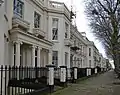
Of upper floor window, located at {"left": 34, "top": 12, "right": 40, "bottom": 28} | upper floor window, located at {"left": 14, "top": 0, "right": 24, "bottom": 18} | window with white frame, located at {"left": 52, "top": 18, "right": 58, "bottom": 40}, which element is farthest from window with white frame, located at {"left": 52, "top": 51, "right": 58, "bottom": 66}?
upper floor window, located at {"left": 14, "top": 0, "right": 24, "bottom": 18}

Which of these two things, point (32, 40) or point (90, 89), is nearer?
point (90, 89)

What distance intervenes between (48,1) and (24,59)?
9.98 metres

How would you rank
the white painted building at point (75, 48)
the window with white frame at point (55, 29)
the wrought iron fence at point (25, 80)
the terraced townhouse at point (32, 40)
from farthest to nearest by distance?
the white painted building at point (75, 48) → the window with white frame at point (55, 29) → the terraced townhouse at point (32, 40) → the wrought iron fence at point (25, 80)

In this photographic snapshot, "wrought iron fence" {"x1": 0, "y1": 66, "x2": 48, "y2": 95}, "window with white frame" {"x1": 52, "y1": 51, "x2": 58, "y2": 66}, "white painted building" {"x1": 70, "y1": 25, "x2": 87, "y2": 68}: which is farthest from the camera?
"white painted building" {"x1": 70, "y1": 25, "x2": 87, "y2": 68}

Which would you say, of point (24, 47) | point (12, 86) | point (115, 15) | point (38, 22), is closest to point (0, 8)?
point (12, 86)

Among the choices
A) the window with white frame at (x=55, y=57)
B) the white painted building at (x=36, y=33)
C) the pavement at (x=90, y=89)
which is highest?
the white painted building at (x=36, y=33)

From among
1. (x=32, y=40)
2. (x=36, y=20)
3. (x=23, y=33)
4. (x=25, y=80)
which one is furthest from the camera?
(x=36, y=20)

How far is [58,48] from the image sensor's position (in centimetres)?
2980

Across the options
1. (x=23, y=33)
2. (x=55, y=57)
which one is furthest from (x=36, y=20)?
(x=23, y=33)

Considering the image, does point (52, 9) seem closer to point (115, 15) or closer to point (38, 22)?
point (38, 22)

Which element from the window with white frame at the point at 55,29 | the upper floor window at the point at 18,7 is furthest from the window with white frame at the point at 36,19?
the upper floor window at the point at 18,7

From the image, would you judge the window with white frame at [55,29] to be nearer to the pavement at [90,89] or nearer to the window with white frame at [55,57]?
the window with white frame at [55,57]

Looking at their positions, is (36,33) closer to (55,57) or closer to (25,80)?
(55,57)

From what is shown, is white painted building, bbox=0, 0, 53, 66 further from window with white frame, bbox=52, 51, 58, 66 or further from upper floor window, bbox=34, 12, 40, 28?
window with white frame, bbox=52, 51, 58, 66
